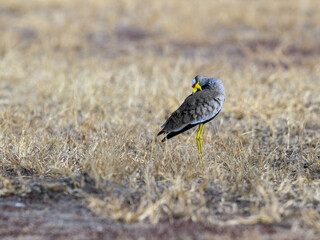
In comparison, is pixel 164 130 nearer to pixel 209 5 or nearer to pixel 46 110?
pixel 46 110

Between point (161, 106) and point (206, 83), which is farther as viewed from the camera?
point (161, 106)

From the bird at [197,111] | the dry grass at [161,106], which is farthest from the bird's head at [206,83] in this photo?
the dry grass at [161,106]

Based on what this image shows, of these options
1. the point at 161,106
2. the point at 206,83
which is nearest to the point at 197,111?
the point at 206,83

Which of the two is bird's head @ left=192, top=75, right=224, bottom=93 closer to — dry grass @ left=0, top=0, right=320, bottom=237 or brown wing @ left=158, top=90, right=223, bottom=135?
brown wing @ left=158, top=90, right=223, bottom=135

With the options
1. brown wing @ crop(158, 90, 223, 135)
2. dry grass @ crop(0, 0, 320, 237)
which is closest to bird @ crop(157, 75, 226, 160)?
brown wing @ crop(158, 90, 223, 135)

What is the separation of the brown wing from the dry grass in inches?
9.6

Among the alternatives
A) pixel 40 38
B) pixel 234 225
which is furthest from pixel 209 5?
pixel 234 225

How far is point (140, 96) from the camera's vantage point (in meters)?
6.60

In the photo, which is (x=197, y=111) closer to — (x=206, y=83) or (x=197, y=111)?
(x=197, y=111)

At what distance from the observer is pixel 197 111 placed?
12.8ft

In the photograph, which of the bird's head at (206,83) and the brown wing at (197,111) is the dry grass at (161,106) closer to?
the brown wing at (197,111)

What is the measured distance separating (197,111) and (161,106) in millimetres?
2159

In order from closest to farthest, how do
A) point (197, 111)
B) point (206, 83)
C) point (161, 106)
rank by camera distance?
1. point (197, 111)
2. point (206, 83)
3. point (161, 106)

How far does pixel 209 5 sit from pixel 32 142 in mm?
10268
